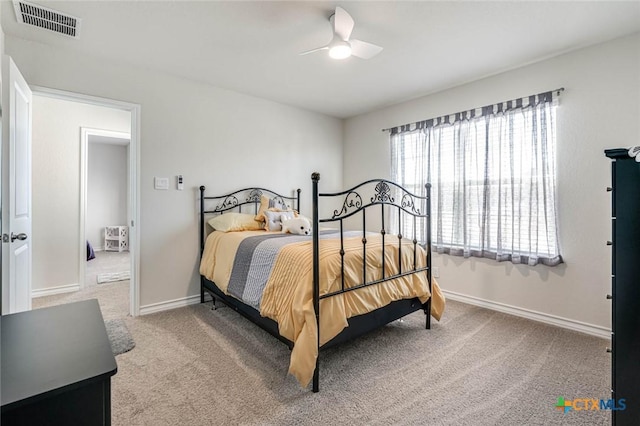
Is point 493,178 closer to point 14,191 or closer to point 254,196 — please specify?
point 254,196

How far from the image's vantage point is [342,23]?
81.4 inches

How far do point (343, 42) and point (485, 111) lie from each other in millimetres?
1878

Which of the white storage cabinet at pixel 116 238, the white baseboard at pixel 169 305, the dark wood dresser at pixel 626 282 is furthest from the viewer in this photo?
the white storage cabinet at pixel 116 238

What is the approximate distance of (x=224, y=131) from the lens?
3555 millimetres

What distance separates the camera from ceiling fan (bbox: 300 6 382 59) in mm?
2027

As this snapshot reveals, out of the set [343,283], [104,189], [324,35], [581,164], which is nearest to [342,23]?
[324,35]

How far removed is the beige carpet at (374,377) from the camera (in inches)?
62.8

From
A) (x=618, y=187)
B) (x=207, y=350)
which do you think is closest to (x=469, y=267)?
(x=618, y=187)

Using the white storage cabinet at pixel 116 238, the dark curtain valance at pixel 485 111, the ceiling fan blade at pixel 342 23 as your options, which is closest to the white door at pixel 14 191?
the ceiling fan blade at pixel 342 23

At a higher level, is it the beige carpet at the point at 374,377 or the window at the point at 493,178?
the window at the point at 493,178

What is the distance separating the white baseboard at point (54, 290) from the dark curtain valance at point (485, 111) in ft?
15.1

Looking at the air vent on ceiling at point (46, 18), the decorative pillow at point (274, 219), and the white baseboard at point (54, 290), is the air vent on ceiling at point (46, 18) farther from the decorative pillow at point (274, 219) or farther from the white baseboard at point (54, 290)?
the white baseboard at point (54, 290)

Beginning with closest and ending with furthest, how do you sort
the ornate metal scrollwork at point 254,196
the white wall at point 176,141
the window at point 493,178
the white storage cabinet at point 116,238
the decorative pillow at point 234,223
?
the white wall at point 176,141 → the window at point 493,178 → the decorative pillow at point 234,223 → the ornate metal scrollwork at point 254,196 → the white storage cabinet at point 116,238

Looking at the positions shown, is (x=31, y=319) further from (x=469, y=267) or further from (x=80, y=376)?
(x=469, y=267)
